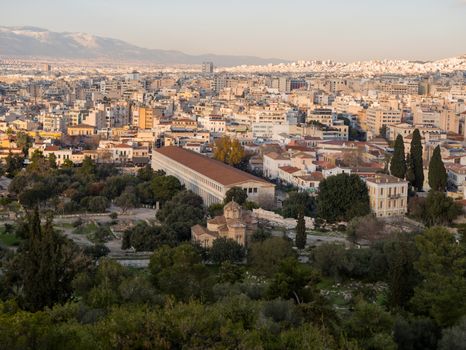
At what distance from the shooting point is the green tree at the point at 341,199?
23.4 m

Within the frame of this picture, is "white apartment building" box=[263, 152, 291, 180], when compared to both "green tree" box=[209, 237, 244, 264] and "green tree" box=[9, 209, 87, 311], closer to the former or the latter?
"green tree" box=[209, 237, 244, 264]

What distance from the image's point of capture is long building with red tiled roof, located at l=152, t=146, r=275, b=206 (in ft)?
83.9

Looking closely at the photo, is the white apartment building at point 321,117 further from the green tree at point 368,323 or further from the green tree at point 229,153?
the green tree at point 368,323

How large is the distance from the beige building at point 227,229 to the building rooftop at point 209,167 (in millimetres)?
4989

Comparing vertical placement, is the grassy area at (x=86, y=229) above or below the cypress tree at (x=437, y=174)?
below

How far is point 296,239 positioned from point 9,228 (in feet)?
24.8

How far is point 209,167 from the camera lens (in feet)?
92.4

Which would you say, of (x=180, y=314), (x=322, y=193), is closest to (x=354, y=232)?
(x=322, y=193)

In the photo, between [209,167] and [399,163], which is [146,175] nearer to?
[209,167]

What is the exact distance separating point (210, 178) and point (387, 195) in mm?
5767

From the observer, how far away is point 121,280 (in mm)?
13914

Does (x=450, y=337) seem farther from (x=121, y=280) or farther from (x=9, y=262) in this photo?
(x=9, y=262)

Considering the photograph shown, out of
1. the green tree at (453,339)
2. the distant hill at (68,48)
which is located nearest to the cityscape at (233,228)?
the green tree at (453,339)

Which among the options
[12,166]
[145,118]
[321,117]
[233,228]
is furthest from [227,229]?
[145,118]
